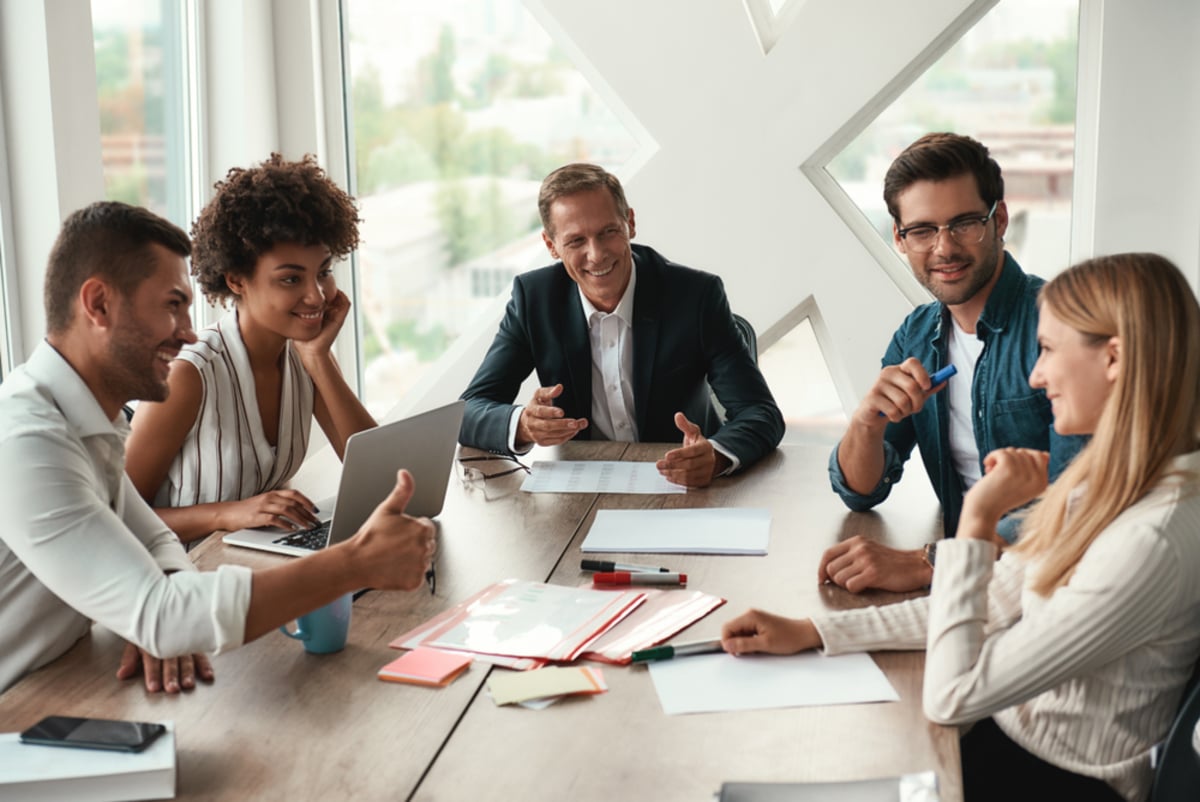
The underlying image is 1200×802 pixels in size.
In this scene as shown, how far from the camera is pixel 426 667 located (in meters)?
1.48

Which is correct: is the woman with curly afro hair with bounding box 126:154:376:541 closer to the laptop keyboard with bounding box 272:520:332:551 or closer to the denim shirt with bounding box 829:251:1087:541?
the laptop keyboard with bounding box 272:520:332:551

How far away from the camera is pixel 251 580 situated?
1.41 meters

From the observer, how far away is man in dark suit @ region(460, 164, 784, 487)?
9.37 feet

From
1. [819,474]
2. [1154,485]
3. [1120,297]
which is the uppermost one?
[1120,297]

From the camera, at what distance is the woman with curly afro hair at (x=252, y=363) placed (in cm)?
220

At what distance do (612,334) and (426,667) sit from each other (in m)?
1.59

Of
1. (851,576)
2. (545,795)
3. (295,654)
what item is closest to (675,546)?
(851,576)

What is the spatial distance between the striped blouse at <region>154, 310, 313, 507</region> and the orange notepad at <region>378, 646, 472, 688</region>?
88cm

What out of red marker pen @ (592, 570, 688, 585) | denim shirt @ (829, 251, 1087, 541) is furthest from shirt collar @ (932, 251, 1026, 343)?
red marker pen @ (592, 570, 688, 585)

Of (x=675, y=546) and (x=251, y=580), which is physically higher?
Result: (x=251, y=580)

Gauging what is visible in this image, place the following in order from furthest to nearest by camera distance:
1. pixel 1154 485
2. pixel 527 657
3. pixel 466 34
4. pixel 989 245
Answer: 1. pixel 466 34
2. pixel 989 245
3. pixel 527 657
4. pixel 1154 485

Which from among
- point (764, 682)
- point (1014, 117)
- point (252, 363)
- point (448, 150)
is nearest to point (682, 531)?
point (764, 682)

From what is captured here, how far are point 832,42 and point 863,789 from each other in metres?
3.15

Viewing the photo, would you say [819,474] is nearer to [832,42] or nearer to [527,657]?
[527,657]
